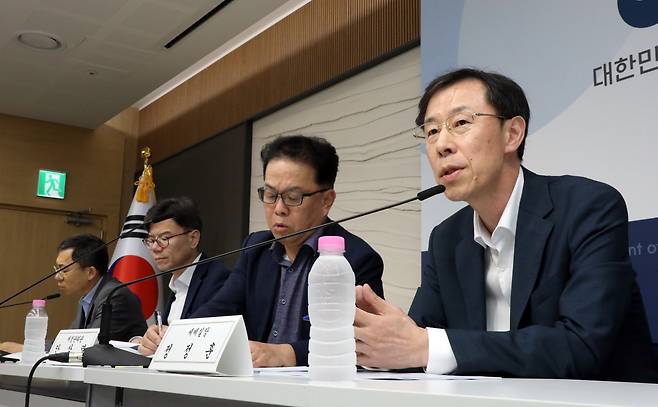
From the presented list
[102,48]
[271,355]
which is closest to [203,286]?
[271,355]

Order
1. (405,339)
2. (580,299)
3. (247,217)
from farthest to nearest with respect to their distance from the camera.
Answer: (247,217) → (580,299) → (405,339)

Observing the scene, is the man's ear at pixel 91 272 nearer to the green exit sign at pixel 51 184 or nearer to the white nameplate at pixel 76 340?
the white nameplate at pixel 76 340

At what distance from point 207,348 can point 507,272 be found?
703 millimetres

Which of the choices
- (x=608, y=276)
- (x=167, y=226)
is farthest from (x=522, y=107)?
(x=167, y=226)

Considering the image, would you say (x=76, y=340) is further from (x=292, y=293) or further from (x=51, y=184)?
(x=51, y=184)

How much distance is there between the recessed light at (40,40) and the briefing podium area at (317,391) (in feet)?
11.1

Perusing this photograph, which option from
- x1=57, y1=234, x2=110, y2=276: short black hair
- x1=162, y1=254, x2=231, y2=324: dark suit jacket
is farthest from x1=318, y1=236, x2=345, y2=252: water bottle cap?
x1=57, y1=234, x2=110, y2=276: short black hair

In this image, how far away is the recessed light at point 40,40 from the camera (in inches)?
165

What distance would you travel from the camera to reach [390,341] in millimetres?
987

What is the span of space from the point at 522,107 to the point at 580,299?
1.78 ft

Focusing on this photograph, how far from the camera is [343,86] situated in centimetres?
372

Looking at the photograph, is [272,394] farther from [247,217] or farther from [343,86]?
[247,217]

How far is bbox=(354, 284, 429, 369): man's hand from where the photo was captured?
991mm

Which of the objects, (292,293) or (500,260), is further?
(292,293)
